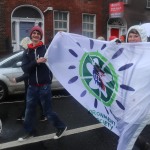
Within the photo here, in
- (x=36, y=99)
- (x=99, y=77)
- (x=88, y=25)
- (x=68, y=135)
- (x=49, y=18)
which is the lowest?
(x=68, y=135)

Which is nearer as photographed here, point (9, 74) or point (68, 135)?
point (68, 135)

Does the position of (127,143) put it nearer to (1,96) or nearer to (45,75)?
(45,75)

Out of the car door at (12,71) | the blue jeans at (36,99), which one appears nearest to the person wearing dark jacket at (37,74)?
the blue jeans at (36,99)

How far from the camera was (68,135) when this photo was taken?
21.0 feet

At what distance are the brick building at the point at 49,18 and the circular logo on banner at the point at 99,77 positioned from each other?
1317 cm

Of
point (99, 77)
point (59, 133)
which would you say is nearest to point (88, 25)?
point (59, 133)

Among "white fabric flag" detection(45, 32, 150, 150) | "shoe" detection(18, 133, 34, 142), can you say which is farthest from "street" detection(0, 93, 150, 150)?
"white fabric flag" detection(45, 32, 150, 150)

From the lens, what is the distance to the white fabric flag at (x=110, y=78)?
407 centimetres

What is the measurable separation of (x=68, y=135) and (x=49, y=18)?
1382cm

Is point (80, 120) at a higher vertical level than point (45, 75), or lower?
lower

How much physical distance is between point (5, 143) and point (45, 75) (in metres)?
1.24

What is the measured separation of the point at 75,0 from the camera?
808 inches

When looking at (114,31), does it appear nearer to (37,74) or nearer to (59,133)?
(59,133)

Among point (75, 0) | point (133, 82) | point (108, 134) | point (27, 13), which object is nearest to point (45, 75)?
point (108, 134)
